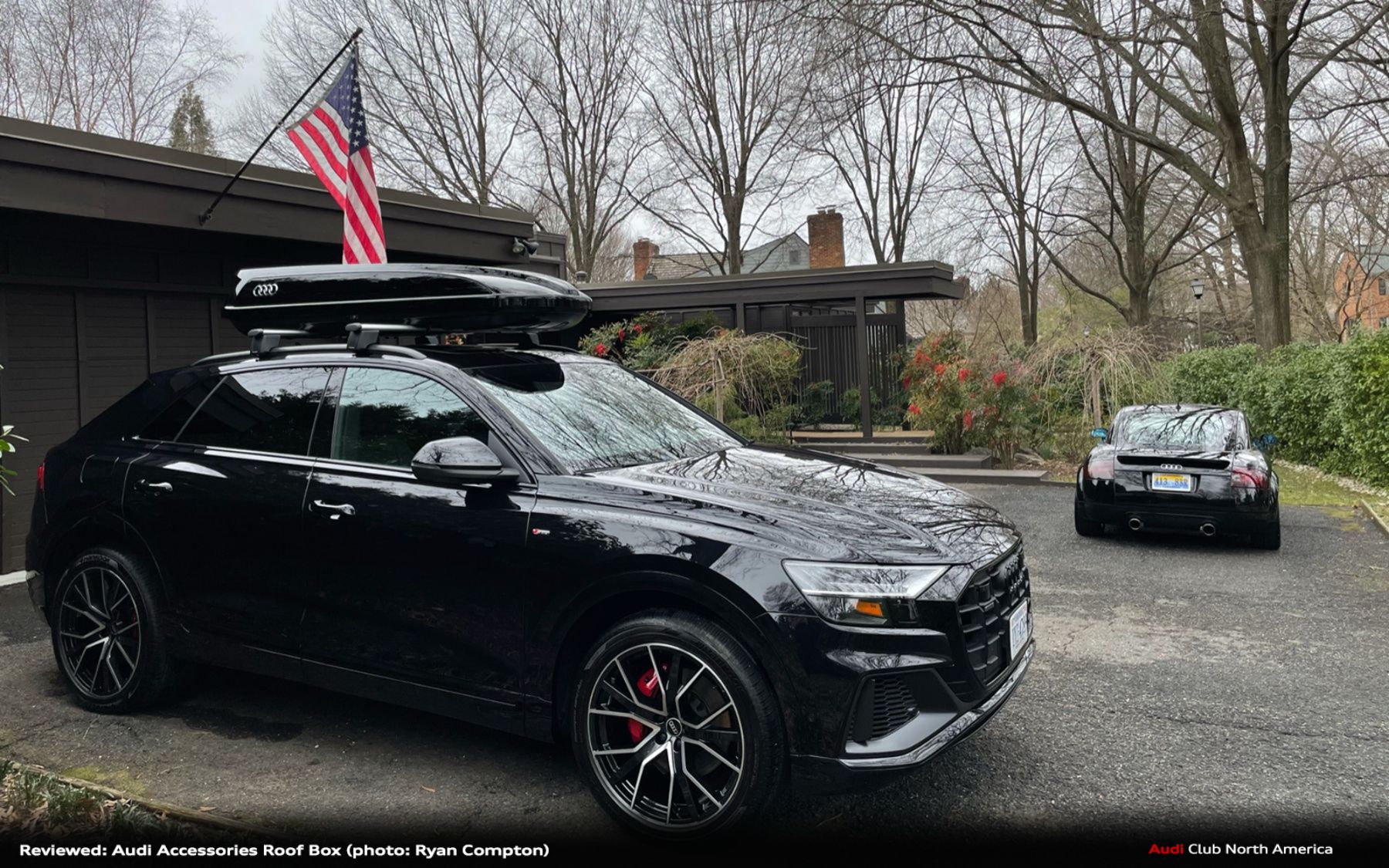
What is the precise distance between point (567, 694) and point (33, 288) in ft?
24.3

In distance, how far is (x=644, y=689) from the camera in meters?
3.21

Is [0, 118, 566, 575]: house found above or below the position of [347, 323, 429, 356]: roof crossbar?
above

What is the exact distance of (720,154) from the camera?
29047mm

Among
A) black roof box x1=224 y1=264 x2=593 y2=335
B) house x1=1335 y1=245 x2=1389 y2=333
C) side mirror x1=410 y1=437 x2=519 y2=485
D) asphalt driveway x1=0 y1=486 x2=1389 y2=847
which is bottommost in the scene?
asphalt driveway x1=0 y1=486 x2=1389 y2=847

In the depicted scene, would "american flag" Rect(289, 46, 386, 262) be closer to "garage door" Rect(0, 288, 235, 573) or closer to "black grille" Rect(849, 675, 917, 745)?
"garage door" Rect(0, 288, 235, 573)

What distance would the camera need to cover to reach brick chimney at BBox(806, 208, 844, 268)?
109ft

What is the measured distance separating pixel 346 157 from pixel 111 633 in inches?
188

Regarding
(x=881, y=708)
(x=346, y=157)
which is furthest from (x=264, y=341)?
(x=346, y=157)

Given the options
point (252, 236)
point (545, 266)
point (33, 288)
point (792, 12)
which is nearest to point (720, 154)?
point (792, 12)

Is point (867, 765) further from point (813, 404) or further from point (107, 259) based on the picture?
point (813, 404)

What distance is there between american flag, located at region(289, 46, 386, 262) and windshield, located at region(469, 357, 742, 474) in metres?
4.10

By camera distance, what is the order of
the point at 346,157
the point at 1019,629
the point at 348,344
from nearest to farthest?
1. the point at 1019,629
2. the point at 348,344
3. the point at 346,157

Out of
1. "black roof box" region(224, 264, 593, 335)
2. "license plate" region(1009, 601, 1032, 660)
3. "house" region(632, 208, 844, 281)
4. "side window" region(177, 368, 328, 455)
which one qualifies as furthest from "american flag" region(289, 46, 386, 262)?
"house" region(632, 208, 844, 281)

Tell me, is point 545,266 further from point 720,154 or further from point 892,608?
point 720,154
